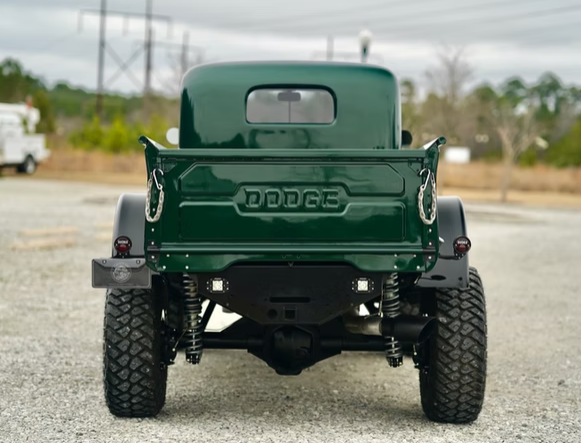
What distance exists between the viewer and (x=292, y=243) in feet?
15.7

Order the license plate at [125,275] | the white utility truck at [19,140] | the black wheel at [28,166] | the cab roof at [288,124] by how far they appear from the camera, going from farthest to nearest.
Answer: the black wheel at [28,166] → the white utility truck at [19,140] → the cab roof at [288,124] → the license plate at [125,275]

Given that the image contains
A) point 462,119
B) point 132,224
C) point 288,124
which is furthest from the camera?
point 462,119

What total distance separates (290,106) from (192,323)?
1885 millimetres

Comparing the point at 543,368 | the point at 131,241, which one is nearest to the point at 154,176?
the point at 131,241

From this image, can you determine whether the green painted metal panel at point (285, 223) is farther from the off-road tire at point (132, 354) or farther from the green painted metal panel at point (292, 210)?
the off-road tire at point (132, 354)

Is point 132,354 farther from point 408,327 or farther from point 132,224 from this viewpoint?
point 408,327

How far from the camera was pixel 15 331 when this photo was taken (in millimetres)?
8164

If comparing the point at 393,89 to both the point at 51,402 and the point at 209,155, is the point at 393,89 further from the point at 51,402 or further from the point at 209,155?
the point at 51,402

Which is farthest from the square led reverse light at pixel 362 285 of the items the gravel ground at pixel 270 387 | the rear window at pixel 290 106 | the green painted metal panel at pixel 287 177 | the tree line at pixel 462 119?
the tree line at pixel 462 119

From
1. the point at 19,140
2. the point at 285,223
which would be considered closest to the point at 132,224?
the point at 285,223

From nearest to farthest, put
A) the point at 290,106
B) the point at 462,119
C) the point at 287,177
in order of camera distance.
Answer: the point at 287,177 < the point at 290,106 < the point at 462,119

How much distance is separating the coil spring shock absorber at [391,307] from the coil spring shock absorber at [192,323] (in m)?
1.09

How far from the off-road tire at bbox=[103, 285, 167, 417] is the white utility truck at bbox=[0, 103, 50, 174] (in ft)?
102

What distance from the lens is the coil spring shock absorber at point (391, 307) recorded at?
5191 millimetres
